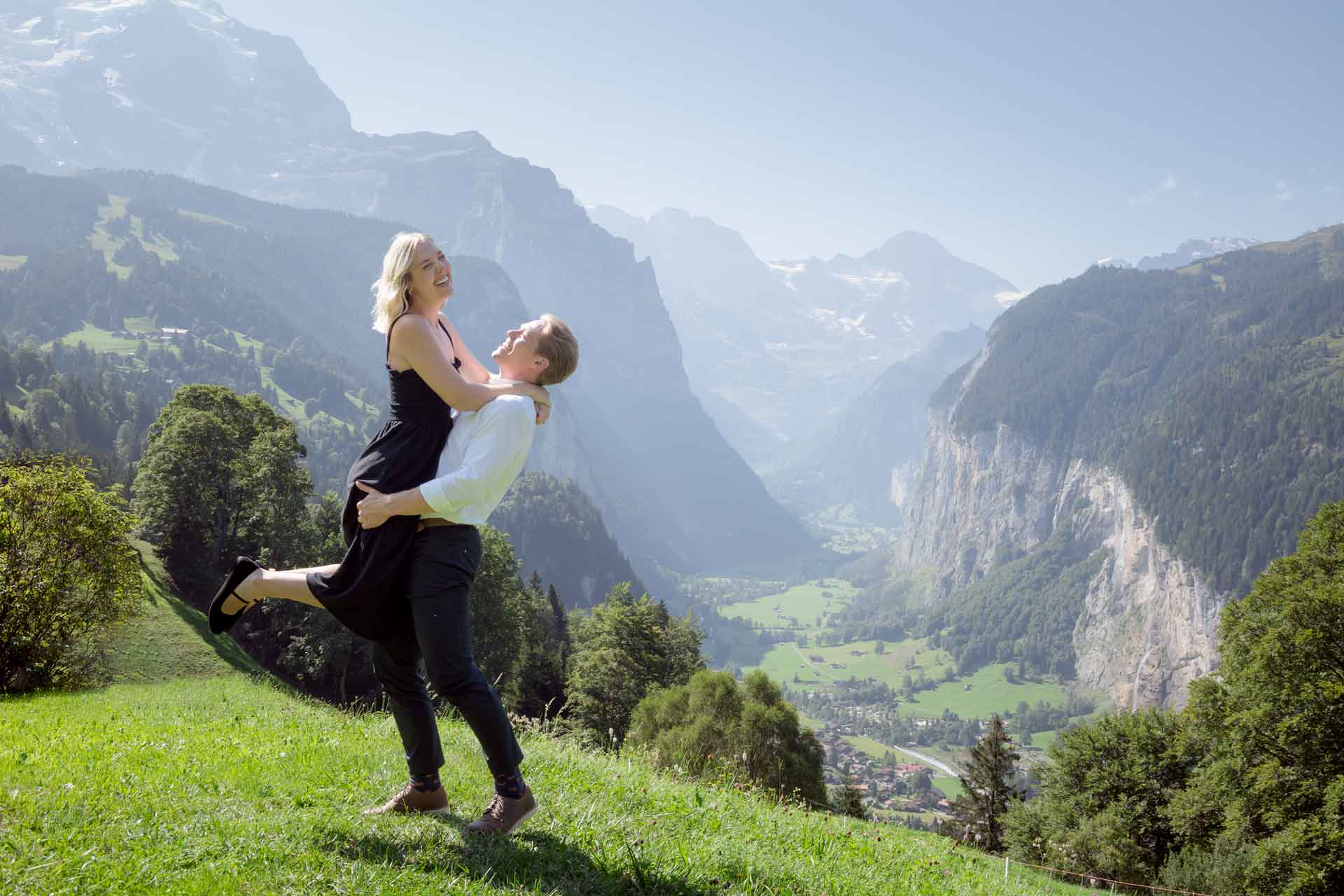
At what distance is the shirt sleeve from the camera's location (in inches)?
158

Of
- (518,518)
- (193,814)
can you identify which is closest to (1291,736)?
(193,814)

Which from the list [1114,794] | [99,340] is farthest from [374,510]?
[99,340]

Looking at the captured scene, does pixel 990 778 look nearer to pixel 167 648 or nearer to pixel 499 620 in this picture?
pixel 499 620

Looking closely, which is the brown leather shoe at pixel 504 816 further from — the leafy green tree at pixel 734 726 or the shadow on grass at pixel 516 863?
the leafy green tree at pixel 734 726

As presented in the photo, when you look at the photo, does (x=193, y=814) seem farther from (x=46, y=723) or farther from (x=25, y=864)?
(x=46, y=723)

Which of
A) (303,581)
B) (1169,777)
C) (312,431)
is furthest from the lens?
(312,431)

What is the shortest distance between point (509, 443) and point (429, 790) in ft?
6.92

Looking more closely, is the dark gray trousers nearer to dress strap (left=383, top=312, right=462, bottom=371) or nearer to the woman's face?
dress strap (left=383, top=312, right=462, bottom=371)

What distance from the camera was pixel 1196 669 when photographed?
540 ft

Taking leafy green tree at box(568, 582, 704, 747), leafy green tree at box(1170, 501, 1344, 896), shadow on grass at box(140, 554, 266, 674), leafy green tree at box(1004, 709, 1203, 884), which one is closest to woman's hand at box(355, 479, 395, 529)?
shadow on grass at box(140, 554, 266, 674)

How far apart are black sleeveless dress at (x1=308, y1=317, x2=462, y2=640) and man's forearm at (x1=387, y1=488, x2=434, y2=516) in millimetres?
122

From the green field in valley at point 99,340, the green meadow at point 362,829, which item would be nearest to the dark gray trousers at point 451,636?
the green meadow at point 362,829

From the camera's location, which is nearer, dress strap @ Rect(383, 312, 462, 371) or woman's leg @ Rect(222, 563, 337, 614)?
dress strap @ Rect(383, 312, 462, 371)

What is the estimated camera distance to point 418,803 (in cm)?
443
